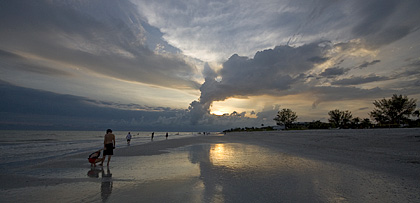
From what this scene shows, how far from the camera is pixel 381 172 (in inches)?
372

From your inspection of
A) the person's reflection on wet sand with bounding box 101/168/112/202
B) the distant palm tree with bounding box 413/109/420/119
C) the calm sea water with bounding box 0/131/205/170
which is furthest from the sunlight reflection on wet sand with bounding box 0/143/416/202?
the distant palm tree with bounding box 413/109/420/119

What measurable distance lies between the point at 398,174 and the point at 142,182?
12318 mm

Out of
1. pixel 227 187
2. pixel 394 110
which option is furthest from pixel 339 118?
pixel 227 187

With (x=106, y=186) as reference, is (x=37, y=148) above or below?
below

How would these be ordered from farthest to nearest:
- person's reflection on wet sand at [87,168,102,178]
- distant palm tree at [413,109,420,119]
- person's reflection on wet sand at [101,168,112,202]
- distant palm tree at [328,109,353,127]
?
distant palm tree at [328,109,353,127]
distant palm tree at [413,109,420,119]
person's reflection on wet sand at [87,168,102,178]
person's reflection on wet sand at [101,168,112,202]

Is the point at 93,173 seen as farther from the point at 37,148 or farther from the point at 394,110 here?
the point at 394,110

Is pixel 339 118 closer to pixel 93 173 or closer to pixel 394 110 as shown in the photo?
pixel 394 110

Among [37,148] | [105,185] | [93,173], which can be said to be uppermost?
[105,185]

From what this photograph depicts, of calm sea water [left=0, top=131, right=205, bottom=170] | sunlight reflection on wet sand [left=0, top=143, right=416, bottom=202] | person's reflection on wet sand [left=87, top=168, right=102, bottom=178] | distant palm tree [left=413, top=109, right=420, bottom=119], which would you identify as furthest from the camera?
distant palm tree [left=413, top=109, right=420, bottom=119]

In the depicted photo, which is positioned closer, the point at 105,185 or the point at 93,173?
the point at 105,185

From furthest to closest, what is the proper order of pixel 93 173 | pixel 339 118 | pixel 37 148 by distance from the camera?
pixel 339 118 → pixel 37 148 → pixel 93 173

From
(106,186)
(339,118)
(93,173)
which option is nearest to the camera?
(106,186)

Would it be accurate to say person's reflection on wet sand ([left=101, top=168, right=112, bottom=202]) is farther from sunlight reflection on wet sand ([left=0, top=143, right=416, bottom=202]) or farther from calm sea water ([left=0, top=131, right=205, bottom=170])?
calm sea water ([left=0, top=131, right=205, bottom=170])

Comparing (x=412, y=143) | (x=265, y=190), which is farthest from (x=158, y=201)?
(x=412, y=143)
